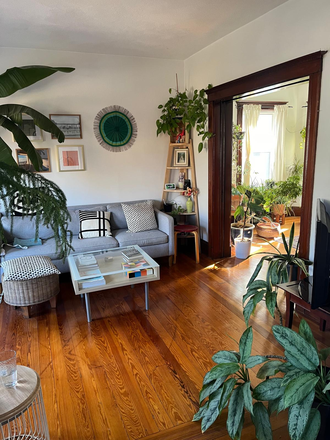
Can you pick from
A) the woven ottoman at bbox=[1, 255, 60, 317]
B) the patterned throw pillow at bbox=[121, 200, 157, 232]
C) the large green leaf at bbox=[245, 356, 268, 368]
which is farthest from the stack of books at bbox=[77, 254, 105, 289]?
the large green leaf at bbox=[245, 356, 268, 368]

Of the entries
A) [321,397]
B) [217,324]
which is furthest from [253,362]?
[217,324]

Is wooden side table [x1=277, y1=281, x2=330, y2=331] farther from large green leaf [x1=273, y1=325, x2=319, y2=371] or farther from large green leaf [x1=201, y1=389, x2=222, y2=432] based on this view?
large green leaf [x1=201, y1=389, x2=222, y2=432]

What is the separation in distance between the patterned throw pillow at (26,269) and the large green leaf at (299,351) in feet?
7.39

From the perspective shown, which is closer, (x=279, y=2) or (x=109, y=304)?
(x=279, y=2)

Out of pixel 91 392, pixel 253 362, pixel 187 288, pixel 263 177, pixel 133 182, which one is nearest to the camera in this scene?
pixel 253 362

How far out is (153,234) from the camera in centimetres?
405

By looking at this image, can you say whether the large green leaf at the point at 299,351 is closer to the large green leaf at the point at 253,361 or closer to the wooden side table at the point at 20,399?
the large green leaf at the point at 253,361

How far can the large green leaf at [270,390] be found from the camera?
1.39 metres

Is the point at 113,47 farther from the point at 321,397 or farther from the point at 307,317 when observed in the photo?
the point at 321,397

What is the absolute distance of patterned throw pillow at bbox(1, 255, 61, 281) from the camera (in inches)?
112

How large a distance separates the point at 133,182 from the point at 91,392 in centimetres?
312

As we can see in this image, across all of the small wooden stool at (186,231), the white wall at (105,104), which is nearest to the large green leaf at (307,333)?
the small wooden stool at (186,231)

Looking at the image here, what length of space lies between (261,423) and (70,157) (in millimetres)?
3767

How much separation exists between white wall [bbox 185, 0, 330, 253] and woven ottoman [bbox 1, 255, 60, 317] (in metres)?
2.45
